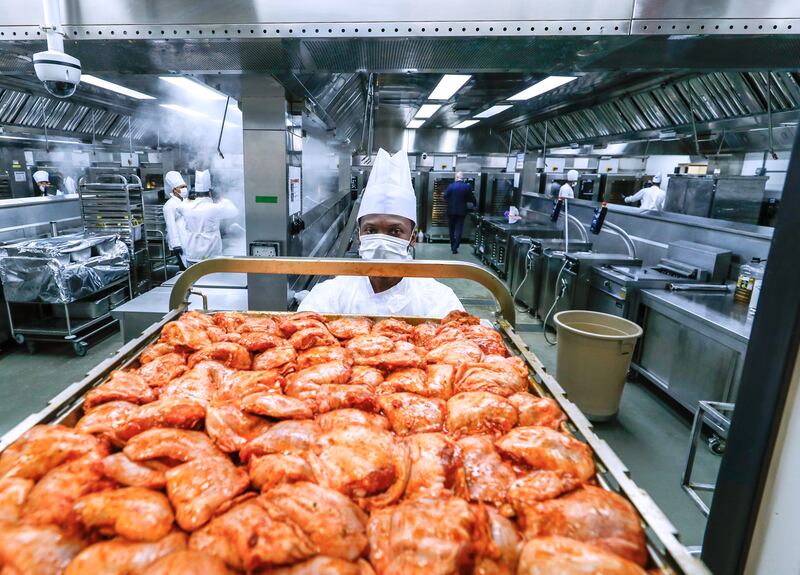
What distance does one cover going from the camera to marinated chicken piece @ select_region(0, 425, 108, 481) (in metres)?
0.87

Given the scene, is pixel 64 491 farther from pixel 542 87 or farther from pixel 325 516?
pixel 542 87

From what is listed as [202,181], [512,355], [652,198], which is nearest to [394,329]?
[512,355]

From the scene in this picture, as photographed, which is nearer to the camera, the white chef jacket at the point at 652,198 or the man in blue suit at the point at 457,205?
the white chef jacket at the point at 652,198

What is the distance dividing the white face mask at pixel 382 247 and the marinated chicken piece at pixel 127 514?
1882 millimetres

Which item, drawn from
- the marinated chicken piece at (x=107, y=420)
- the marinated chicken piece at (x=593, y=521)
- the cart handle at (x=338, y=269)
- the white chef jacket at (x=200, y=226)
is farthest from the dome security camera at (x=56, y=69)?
the white chef jacket at (x=200, y=226)

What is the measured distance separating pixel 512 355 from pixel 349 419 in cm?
74

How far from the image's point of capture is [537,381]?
137 centimetres

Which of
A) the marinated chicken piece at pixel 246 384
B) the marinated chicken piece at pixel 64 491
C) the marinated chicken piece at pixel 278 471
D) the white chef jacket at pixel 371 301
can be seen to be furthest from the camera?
the white chef jacket at pixel 371 301

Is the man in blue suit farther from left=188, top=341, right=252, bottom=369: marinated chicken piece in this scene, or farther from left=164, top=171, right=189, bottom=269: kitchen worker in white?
left=188, top=341, right=252, bottom=369: marinated chicken piece

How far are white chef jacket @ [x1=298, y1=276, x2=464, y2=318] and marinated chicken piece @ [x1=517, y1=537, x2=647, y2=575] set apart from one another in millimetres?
2148

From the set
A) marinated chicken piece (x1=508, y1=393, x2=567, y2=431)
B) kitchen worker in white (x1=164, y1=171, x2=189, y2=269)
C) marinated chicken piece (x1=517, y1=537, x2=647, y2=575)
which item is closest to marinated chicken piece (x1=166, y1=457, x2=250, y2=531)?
marinated chicken piece (x1=517, y1=537, x2=647, y2=575)

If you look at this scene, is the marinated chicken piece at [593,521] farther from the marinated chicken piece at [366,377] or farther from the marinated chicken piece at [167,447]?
the marinated chicken piece at [167,447]

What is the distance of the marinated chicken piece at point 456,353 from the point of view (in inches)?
54.7

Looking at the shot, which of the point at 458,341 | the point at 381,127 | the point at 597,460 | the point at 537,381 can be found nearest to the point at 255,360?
the point at 458,341
